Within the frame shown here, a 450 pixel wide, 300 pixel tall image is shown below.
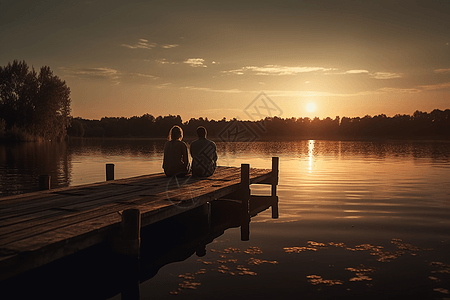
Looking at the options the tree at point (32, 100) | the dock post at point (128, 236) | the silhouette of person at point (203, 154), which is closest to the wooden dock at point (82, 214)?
the dock post at point (128, 236)

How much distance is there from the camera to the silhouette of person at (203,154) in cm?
1066

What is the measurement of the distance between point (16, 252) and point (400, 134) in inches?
5269

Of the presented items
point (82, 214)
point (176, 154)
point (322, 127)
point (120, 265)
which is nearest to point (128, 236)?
point (120, 265)

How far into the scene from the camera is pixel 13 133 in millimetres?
54406

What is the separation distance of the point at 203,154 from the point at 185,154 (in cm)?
55

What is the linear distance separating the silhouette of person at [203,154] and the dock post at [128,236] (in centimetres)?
521

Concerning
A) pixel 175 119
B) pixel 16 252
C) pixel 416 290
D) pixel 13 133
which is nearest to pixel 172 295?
pixel 16 252

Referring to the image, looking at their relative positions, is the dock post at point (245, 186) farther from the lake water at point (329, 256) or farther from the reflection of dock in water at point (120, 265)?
the lake water at point (329, 256)

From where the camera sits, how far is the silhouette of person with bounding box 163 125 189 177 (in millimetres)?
10438

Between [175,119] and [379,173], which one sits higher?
[175,119]

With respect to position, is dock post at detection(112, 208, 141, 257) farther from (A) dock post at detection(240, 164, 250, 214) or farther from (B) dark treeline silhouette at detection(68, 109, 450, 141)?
(B) dark treeline silhouette at detection(68, 109, 450, 141)

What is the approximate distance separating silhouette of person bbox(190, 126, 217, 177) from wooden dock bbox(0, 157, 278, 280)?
934 mm

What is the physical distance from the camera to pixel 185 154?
1080 cm

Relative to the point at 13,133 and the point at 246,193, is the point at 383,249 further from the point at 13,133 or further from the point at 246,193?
the point at 13,133
